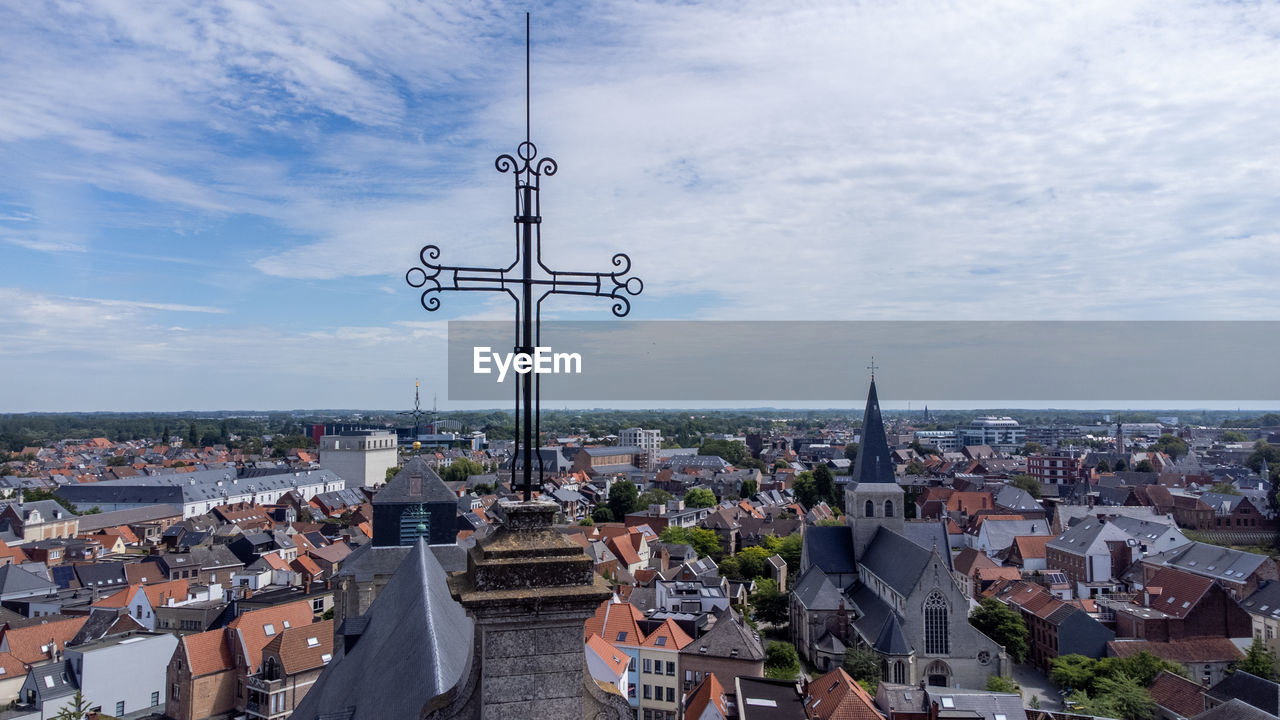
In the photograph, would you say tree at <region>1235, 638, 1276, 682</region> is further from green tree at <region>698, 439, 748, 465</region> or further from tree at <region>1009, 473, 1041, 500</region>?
green tree at <region>698, 439, 748, 465</region>

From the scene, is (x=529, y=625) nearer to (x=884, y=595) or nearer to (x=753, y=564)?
(x=884, y=595)

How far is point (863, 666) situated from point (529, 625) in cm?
3296

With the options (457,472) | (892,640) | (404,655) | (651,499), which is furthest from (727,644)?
(457,472)

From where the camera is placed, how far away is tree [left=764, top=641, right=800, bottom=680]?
113 feet

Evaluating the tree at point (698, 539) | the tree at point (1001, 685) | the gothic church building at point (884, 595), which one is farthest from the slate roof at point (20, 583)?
the tree at point (1001, 685)

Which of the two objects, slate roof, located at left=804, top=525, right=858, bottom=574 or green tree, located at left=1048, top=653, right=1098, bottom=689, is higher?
slate roof, located at left=804, top=525, right=858, bottom=574

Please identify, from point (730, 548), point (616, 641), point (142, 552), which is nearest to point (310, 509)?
point (142, 552)

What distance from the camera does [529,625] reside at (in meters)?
4.52

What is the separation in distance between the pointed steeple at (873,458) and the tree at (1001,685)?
14086 millimetres

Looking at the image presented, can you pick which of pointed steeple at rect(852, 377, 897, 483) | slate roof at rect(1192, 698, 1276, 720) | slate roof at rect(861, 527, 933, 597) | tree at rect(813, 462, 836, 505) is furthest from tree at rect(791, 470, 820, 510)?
slate roof at rect(1192, 698, 1276, 720)

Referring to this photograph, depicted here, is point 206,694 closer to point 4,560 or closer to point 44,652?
point 44,652

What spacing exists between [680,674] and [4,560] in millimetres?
49664

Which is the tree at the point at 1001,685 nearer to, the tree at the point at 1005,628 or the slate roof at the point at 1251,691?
the tree at the point at 1005,628

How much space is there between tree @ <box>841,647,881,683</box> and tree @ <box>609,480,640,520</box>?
129 feet
